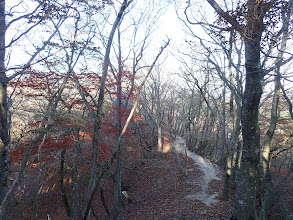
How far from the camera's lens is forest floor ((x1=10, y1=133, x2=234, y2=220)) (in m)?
8.51

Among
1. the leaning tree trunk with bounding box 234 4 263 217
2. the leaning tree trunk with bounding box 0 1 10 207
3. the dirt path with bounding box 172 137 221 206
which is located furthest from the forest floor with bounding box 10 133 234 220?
the leaning tree trunk with bounding box 0 1 10 207

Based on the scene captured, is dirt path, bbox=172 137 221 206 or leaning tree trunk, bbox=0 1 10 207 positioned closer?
leaning tree trunk, bbox=0 1 10 207

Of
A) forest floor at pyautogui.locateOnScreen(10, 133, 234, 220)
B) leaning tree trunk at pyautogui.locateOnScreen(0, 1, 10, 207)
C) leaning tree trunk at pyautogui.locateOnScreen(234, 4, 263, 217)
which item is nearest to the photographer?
leaning tree trunk at pyautogui.locateOnScreen(234, 4, 263, 217)

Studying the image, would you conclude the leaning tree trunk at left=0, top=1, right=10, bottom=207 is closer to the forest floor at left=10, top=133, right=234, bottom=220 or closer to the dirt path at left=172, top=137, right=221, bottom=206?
the forest floor at left=10, top=133, right=234, bottom=220

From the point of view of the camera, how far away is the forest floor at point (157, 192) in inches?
335

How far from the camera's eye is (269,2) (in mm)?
4027

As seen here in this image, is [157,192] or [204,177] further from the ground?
[204,177]

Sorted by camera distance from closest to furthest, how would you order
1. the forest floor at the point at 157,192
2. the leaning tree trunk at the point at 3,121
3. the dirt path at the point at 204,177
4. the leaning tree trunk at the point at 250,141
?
the leaning tree trunk at the point at 250,141, the leaning tree trunk at the point at 3,121, the forest floor at the point at 157,192, the dirt path at the point at 204,177

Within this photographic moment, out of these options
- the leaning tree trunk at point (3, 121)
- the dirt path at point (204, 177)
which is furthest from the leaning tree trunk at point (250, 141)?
the leaning tree trunk at point (3, 121)

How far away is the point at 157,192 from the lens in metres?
12.4

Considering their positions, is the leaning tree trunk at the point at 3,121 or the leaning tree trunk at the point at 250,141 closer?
the leaning tree trunk at the point at 250,141

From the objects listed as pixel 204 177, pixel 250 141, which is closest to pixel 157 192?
pixel 204 177

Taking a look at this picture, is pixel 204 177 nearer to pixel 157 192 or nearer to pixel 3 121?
pixel 157 192

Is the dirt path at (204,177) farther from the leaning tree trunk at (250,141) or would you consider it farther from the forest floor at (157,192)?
the leaning tree trunk at (250,141)
